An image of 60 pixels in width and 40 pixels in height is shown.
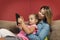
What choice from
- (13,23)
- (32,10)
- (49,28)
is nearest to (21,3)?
(32,10)

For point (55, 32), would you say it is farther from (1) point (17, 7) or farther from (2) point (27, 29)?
(1) point (17, 7)

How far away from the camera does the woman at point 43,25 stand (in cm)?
235

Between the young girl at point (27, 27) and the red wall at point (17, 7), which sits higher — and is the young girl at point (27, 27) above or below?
below

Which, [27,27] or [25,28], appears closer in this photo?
[25,28]

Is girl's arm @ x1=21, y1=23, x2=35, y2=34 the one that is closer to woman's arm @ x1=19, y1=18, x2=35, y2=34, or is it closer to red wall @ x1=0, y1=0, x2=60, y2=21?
woman's arm @ x1=19, y1=18, x2=35, y2=34

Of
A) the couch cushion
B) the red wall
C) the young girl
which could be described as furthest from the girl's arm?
the red wall

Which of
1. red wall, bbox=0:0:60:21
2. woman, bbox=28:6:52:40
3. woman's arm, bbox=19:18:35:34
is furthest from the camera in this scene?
red wall, bbox=0:0:60:21

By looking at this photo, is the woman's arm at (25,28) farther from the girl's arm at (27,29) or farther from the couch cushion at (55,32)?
the couch cushion at (55,32)

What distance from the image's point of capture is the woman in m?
2.35

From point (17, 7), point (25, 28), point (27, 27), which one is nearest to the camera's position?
point (25, 28)

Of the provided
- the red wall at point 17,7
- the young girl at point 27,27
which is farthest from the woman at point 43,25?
the red wall at point 17,7

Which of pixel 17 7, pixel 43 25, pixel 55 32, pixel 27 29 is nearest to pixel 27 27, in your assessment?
pixel 27 29

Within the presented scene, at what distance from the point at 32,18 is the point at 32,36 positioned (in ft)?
0.94

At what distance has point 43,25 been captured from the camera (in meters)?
2.42
